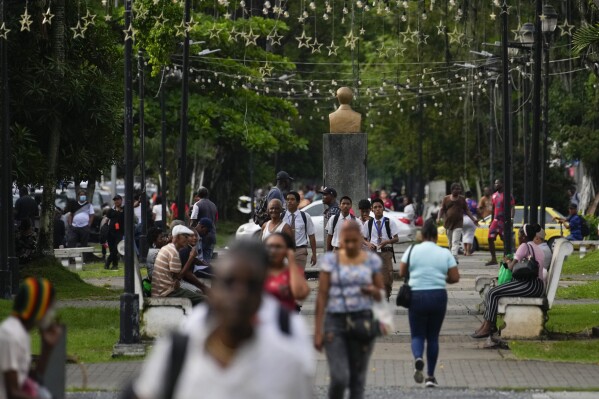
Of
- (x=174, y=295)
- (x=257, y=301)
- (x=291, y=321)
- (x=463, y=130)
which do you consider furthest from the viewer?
(x=463, y=130)

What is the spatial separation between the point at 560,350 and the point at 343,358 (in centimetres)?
589

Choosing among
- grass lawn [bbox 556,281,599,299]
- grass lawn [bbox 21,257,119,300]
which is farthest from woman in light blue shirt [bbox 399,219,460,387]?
grass lawn [bbox 556,281,599,299]

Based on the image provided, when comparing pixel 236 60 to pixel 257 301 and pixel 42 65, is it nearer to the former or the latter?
pixel 42 65

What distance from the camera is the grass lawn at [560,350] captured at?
14.9 metres

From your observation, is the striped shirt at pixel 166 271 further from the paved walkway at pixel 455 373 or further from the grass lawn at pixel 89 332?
the paved walkway at pixel 455 373

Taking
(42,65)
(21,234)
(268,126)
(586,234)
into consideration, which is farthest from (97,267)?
(268,126)

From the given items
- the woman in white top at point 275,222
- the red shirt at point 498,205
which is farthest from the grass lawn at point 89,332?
the red shirt at point 498,205

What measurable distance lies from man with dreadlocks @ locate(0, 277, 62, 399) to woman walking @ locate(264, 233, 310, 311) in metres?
2.19

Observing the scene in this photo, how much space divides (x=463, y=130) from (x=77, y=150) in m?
37.0

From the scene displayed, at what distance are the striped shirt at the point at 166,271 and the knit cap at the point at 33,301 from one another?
26.2 ft

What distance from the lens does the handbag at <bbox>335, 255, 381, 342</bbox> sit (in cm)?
1024

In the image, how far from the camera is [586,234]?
3781 centimetres

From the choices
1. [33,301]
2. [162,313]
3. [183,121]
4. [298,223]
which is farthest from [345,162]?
[33,301]

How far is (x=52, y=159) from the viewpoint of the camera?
78.2ft
